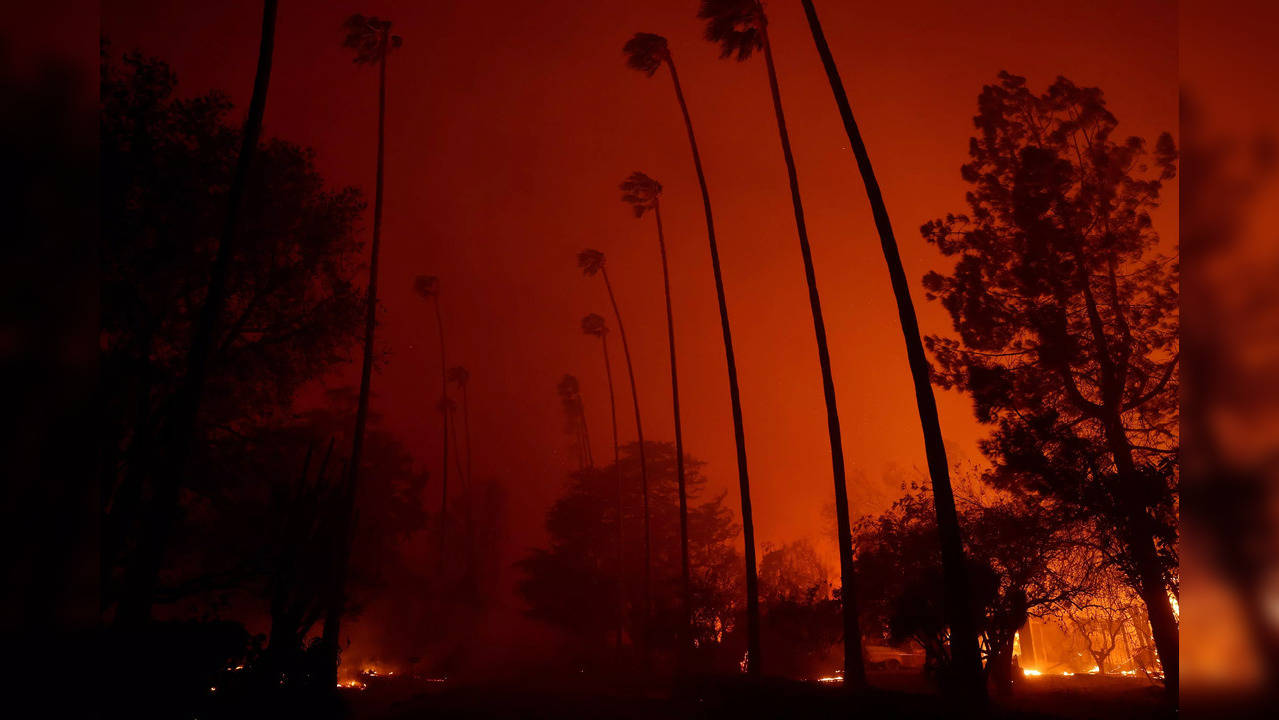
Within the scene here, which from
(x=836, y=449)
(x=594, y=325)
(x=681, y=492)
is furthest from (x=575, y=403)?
(x=836, y=449)

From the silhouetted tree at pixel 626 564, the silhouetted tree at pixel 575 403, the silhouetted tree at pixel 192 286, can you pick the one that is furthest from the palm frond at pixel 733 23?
the silhouetted tree at pixel 575 403

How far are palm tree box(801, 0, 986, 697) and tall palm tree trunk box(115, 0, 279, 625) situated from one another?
1350 cm

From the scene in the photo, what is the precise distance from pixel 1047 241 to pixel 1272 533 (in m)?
20.7

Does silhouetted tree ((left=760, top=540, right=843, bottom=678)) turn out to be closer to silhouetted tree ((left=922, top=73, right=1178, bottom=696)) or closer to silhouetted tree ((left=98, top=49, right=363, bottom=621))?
silhouetted tree ((left=922, top=73, right=1178, bottom=696))

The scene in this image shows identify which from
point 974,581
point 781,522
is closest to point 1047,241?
point 974,581

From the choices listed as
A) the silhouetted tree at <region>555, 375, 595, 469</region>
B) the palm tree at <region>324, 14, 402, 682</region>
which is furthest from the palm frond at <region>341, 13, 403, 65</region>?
the silhouetted tree at <region>555, 375, 595, 469</region>

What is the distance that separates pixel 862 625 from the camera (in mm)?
27875

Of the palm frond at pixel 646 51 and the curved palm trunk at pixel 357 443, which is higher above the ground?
the palm frond at pixel 646 51

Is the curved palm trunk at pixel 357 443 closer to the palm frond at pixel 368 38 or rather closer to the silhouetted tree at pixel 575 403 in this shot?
the palm frond at pixel 368 38

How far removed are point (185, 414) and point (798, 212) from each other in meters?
19.1

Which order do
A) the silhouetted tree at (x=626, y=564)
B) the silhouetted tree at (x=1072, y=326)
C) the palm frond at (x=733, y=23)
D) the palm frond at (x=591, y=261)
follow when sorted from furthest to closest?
1. the palm frond at (x=591, y=261)
2. the silhouetted tree at (x=626, y=564)
3. the palm frond at (x=733, y=23)
4. the silhouetted tree at (x=1072, y=326)

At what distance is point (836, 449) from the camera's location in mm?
21688

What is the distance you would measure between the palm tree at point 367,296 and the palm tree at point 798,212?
1480 centimetres

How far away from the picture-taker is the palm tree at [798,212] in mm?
19891
